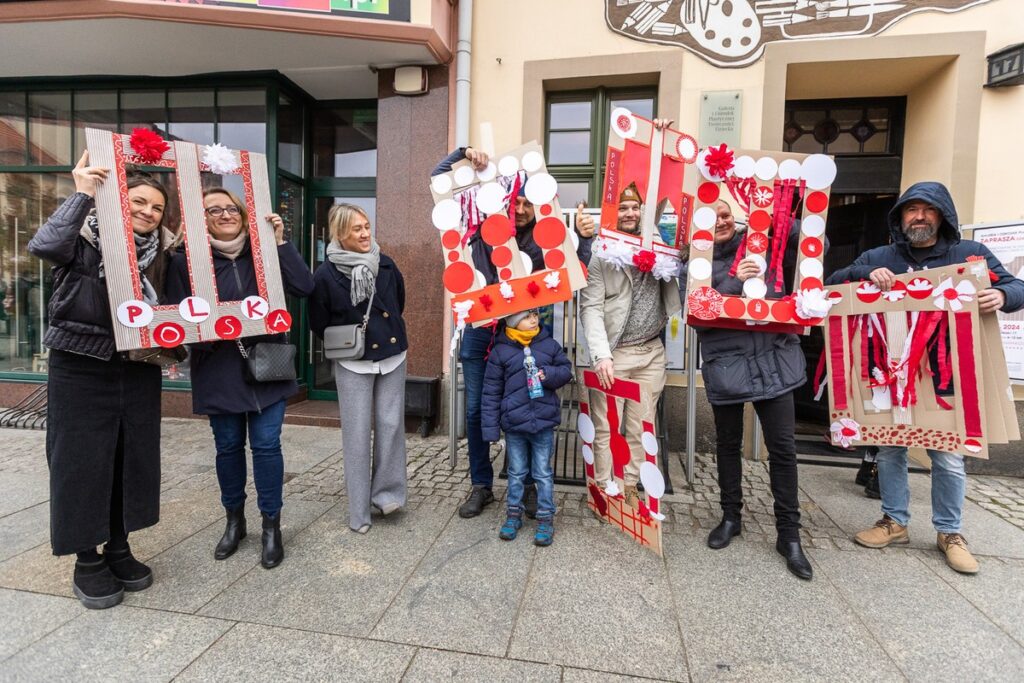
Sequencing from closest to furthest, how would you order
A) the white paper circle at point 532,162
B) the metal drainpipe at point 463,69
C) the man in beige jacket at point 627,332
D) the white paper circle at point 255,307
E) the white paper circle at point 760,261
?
1. the white paper circle at point 255,307
2. the white paper circle at point 760,261
3. the white paper circle at point 532,162
4. the man in beige jacket at point 627,332
5. the metal drainpipe at point 463,69

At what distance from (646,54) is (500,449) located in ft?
12.6

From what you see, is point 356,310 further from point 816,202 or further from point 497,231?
point 816,202

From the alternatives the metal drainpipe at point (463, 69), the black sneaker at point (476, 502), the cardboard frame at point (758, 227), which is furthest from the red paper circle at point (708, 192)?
the metal drainpipe at point (463, 69)

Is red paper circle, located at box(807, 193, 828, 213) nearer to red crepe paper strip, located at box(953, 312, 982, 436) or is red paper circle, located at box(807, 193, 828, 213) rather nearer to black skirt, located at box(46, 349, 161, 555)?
red crepe paper strip, located at box(953, 312, 982, 436)

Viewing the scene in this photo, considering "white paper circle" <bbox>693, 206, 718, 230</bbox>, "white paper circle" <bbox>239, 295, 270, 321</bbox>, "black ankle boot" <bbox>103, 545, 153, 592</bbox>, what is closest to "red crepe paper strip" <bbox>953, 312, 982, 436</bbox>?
"white paper circle" <bbox>693, 206, 718, 230</bbox>

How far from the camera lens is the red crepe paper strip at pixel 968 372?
2615 millimetres

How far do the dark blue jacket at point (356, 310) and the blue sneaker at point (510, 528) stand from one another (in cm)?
117

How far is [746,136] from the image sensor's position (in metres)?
4.71

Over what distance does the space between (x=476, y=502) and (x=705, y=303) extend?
183cm

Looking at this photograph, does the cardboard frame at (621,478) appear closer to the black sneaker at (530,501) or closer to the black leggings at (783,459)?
the black sneaker at (530,501)

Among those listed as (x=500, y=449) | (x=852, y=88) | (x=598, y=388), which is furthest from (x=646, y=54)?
(x=500, y=449)

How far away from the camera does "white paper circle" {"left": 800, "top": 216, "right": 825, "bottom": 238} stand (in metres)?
2.62

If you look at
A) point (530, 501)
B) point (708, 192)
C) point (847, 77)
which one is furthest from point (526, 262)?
point (847, 77)

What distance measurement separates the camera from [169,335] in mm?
2348
